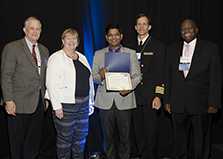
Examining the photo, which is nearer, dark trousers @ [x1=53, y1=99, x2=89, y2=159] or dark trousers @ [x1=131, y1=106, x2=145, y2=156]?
dark trousers @ [x1=53, y1=99, x2=89, y2=159]

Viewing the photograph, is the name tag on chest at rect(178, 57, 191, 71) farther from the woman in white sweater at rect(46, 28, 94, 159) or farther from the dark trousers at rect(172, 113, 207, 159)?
the woman in white sweater at rect(46, 28, 94, 159)

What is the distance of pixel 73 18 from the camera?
14.9 feet

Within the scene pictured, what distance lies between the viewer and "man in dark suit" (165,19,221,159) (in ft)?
12.3

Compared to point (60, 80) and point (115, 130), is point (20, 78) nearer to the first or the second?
point (60, 80)

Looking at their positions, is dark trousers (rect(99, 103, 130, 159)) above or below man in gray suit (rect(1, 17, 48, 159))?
below

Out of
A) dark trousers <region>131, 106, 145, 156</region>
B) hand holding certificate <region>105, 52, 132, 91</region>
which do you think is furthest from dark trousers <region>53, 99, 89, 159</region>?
dark trousers <region>131, 106, 145, 156</region>

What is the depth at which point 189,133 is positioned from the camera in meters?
3.99

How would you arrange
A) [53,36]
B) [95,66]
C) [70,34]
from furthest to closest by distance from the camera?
[53,36] → [95,66] → [70,34]

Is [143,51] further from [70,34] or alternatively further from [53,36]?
[53,36]

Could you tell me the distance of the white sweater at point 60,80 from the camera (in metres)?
3.47

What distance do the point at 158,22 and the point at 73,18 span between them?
1079 mm

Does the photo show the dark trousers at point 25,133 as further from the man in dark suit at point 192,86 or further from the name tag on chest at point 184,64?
the name tag on chest at point 184,64

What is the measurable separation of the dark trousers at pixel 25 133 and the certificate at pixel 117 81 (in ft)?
2.35

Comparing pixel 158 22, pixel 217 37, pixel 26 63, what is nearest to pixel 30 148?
pixel 26 63
